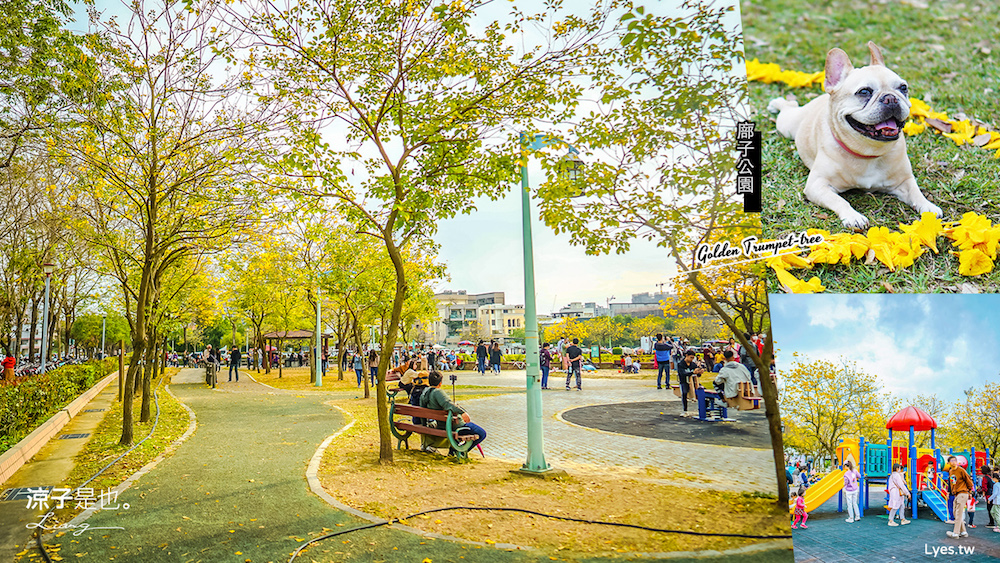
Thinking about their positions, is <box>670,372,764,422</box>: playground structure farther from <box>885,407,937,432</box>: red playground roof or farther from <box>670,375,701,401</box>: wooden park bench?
<box>885,407,937,432</box>: red playground roof

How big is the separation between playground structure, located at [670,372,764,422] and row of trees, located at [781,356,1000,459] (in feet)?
0.93

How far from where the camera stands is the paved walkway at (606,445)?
3199 millimetres

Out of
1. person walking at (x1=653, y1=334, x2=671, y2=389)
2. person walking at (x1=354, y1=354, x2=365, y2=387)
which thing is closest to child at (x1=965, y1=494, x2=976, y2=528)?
person walking at (x1=653, y1=334, x2=671, y2=389)

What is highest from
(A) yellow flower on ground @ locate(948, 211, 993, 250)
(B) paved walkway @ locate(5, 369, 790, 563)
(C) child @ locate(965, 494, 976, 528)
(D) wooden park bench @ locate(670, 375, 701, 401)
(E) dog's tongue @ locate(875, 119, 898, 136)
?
(E) dog's tongue @ locate(875, 119, 898, 136)

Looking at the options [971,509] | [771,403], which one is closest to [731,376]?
[771,403]

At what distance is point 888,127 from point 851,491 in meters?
1.58

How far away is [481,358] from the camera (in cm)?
467

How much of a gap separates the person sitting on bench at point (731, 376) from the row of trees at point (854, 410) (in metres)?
0.32

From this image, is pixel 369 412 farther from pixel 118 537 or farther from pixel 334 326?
pixel 118 537

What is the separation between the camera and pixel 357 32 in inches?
171

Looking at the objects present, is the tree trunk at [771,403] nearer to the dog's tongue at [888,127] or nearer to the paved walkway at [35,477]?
the dog's tongue at [888,127]

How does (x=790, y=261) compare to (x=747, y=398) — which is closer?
(x=790, y=261)

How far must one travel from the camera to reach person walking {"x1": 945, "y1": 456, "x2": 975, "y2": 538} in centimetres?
241

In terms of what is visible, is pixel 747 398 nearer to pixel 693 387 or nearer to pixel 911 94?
pixel 693 387
